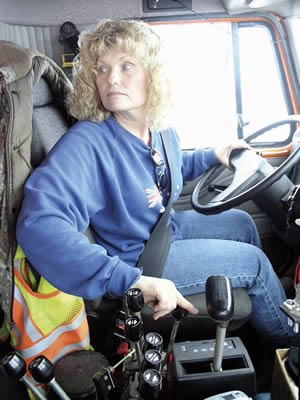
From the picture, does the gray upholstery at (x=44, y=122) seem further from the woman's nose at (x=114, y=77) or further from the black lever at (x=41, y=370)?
the black lever at (x=41, y=370)

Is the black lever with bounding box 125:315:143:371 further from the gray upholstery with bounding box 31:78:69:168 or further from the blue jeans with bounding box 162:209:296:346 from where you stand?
the gray upholstery with bounding box 31:78:69:168

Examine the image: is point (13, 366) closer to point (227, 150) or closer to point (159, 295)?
point (159, 295)

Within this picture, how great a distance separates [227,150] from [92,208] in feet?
2.48

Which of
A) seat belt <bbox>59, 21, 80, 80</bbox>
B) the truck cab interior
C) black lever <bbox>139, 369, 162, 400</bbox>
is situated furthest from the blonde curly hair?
black lever <bbox>139, 369, 162, 400</bbox>

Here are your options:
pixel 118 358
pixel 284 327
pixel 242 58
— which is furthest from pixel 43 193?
pixel 242 58

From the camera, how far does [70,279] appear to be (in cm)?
88

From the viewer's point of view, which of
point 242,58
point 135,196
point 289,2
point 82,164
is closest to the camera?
point 82,164

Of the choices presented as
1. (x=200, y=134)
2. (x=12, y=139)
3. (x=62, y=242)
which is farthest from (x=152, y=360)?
(x=200, y=134)

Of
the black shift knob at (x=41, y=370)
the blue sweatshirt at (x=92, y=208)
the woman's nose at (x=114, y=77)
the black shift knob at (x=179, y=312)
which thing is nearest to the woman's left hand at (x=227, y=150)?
the blue sweatshirt at (x=92, y=208)

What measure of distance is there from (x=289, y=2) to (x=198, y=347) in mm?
1802

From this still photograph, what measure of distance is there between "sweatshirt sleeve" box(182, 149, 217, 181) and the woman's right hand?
2.69ft

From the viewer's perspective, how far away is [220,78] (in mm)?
2146

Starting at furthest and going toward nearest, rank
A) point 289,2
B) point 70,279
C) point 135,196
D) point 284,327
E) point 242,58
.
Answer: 1. point 242,58
2. point 289,2
3. point 284,327
4. point 135,196
5. point 70,279

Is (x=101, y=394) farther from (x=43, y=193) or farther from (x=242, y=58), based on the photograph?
(x=242, y=58)
